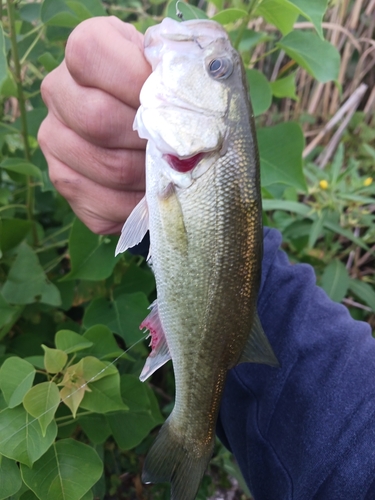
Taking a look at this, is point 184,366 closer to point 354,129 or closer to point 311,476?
point 311,476

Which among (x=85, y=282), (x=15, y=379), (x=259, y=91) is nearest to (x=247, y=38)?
(x=259, y=91)

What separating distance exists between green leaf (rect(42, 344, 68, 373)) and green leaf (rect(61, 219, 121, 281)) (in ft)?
0.68

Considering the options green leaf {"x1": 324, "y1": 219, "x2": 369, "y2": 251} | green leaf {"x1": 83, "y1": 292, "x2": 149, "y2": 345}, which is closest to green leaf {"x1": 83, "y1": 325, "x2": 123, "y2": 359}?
green leaf {"x1": 83, "y1": 292, "x2": 149, "y2": 345}

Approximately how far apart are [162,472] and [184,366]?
23cm

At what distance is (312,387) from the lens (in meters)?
0.77

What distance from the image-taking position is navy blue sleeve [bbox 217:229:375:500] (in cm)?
68

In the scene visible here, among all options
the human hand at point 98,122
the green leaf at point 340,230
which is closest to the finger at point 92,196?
the human hand at point 98,122

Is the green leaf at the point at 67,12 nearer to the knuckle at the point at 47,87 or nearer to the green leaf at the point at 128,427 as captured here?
the knuckle at the point at 47,87

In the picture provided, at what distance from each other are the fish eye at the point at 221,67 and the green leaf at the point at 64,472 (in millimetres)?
672

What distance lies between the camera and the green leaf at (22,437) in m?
0.63

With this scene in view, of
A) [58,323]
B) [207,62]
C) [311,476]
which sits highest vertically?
[207,62]

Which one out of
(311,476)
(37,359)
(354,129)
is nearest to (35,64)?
(37,359)

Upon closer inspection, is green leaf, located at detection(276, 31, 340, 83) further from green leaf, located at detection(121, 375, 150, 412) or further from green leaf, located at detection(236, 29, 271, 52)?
green leaf, located at detection(121, 375, 150, 412)

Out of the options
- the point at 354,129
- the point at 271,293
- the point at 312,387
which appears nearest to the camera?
the point at 312,387
